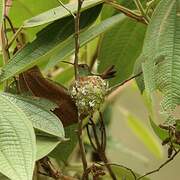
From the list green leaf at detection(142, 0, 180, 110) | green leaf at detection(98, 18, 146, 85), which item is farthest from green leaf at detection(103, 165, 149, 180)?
green leaf at detection(142, 0, 180, 110)

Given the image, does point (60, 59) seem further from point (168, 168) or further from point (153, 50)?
point (168, 168)

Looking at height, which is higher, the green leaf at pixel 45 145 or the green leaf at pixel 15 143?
the green leaf at pixel 15 143

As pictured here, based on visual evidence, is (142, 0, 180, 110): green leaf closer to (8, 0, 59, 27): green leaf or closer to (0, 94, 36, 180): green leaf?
(0, 94, 36, 180): green leaf

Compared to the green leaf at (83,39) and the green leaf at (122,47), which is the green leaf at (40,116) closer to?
the green leaf at (83,39)

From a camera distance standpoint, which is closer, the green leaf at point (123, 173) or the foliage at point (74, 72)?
the foliage at point (74, 72)

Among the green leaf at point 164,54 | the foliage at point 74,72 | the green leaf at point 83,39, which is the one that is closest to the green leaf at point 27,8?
the foliage at point 74,72

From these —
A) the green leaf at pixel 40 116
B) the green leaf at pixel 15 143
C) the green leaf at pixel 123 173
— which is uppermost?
the green leaf at pixel 15 143
